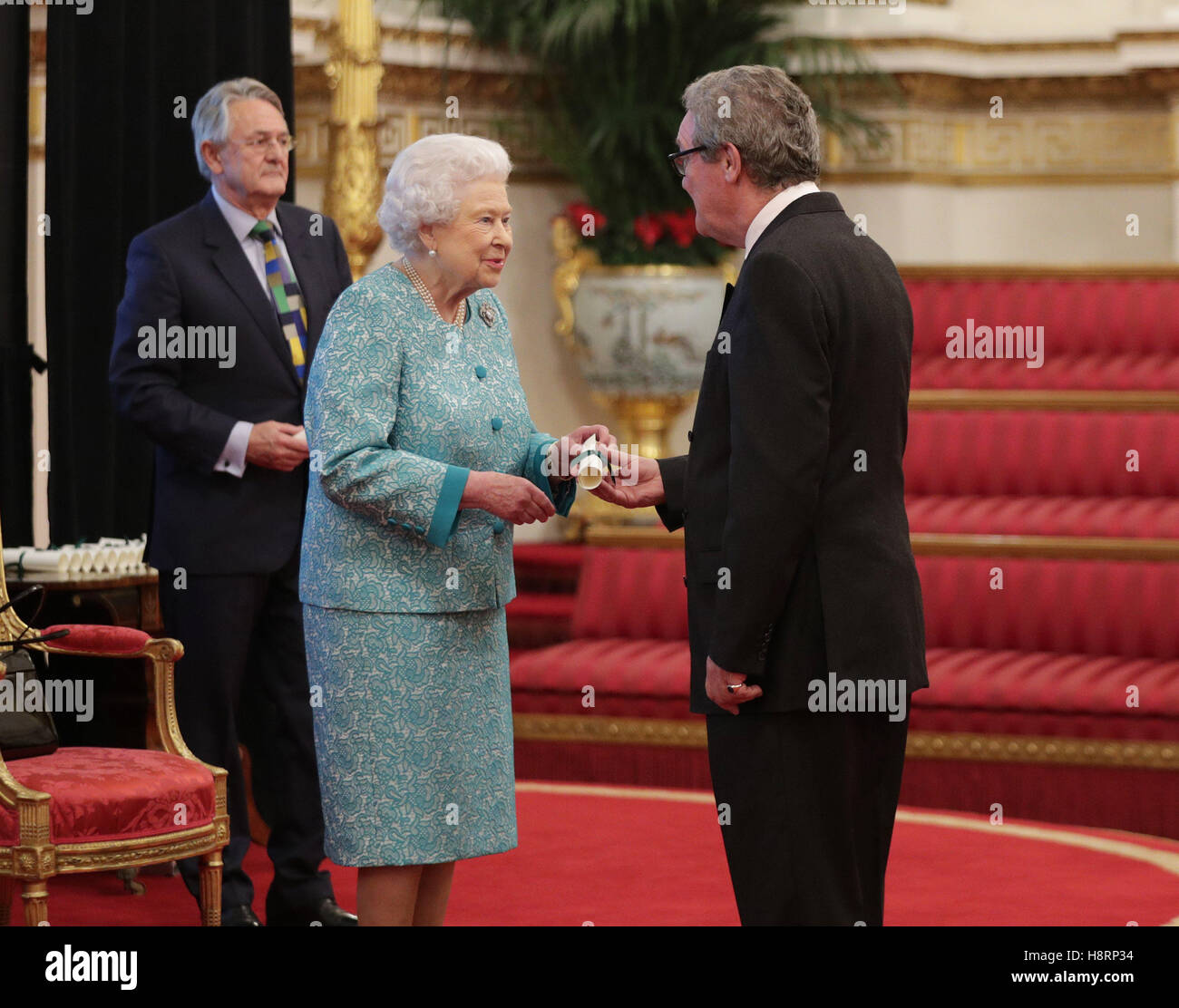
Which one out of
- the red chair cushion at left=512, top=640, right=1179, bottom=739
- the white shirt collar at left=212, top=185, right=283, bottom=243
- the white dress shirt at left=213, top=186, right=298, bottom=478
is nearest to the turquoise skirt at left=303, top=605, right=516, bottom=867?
the white dress shirt at left=213, top=186, right=298, bottom=478

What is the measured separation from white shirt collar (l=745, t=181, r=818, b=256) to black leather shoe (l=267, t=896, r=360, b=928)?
179 centimetres

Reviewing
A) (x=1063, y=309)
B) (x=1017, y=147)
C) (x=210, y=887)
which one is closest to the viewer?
(x=210, y=887)

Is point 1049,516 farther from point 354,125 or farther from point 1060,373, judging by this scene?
point 354,125

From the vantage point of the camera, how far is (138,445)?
17.4 ft

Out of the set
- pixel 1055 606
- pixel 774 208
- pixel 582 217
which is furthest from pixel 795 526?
pixel 582 217

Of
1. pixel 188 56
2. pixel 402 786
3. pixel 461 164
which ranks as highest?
pixel 188 56

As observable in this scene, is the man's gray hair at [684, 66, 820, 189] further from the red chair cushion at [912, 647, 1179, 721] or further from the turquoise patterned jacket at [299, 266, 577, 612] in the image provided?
the red chair cushion at [912, 647, 1179, 721]

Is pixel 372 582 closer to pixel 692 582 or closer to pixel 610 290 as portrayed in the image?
pixel 692 582

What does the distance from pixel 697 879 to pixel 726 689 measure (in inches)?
68.6

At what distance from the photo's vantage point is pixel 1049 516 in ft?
19.6

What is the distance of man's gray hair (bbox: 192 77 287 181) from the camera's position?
378 centimetres

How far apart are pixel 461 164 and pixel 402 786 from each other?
96 cm

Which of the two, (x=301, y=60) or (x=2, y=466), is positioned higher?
(x=301, y=60)

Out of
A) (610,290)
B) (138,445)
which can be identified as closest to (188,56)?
(138,445)
